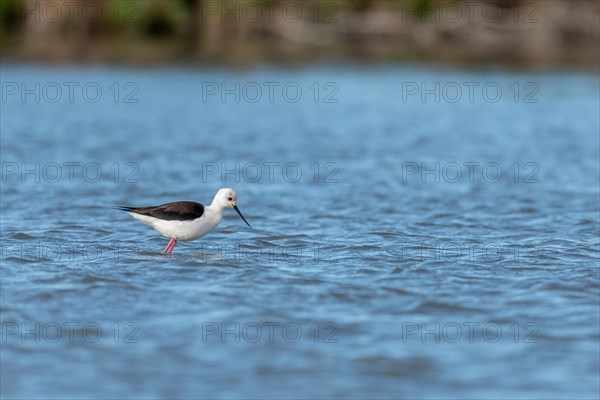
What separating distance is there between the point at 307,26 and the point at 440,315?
136 feet

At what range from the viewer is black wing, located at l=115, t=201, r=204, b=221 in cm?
1049

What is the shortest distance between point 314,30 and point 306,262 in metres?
39.3

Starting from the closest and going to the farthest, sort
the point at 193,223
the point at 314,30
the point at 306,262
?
the point at 306,262 < the point at 193,223 < the point at 314,30

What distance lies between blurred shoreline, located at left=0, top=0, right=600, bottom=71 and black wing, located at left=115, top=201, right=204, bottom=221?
29.0 meters

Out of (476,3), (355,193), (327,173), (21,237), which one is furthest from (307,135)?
(476,3)

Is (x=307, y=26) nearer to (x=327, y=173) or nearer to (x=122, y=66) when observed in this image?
(x=122, y=66)

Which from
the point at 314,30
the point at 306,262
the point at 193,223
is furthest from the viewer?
the point at 314,30

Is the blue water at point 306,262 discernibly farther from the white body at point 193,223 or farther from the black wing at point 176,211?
the black wing at point 176,211

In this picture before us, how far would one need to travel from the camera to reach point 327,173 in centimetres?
1769

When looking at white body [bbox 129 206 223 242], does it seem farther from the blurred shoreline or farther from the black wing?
the blurred shoreline

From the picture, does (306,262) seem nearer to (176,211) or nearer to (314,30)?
(176,211)

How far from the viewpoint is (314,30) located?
48938mm

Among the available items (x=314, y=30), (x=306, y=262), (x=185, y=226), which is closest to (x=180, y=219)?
(x=185, y=226)

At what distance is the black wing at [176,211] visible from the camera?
10492 mm
